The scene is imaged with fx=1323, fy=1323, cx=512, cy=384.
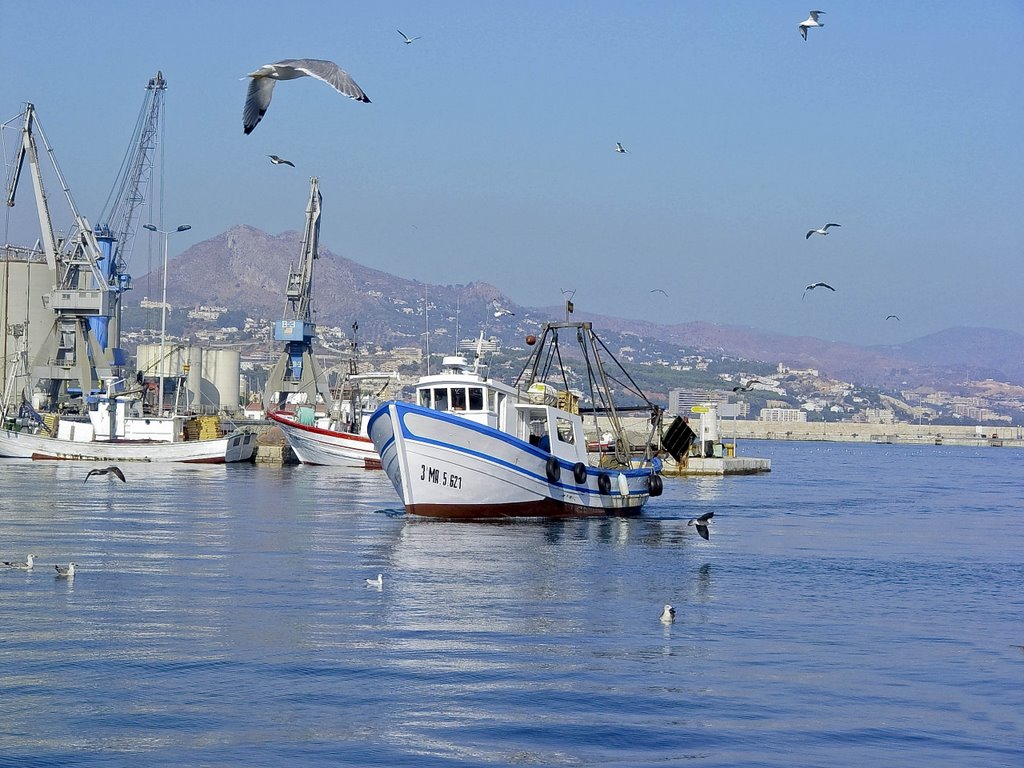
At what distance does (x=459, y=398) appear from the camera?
1603 inches

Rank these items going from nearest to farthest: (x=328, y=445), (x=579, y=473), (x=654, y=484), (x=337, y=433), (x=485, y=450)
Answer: (x=485, y=450), (x=579, y=473), (x=654, y=484), (x=337, y=433), (x=328, y=445)

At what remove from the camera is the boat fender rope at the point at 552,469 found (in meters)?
41.0

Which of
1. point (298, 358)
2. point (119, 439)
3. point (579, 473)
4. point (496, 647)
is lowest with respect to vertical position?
point (496, 647)

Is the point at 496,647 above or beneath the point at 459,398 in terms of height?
beneath

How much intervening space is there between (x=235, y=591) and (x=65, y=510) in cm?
1942

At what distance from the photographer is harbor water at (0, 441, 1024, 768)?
15539 mm

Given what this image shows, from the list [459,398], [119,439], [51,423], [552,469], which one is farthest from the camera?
[51,423]

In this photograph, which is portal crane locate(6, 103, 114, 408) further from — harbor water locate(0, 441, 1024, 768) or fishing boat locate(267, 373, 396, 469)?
harbor water locate(0, 441, 1024, 768)

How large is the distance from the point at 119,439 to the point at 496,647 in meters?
63.2

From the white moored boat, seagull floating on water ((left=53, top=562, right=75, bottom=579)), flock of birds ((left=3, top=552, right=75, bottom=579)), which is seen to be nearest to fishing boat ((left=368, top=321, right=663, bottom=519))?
flock of birds ((left=3, top=552, right=75, bottom=579))

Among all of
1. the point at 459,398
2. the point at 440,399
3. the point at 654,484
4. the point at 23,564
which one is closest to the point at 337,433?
the point at 654,484

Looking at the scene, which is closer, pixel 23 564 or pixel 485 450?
pixel 23 564

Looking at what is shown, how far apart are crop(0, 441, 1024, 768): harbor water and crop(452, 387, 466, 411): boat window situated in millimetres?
3823

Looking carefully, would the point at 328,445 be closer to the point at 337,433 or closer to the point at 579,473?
the point at 337,433
